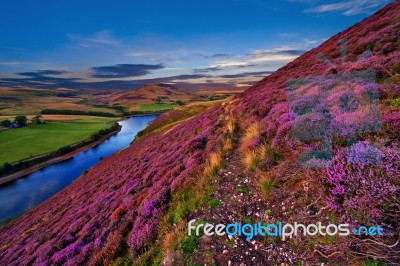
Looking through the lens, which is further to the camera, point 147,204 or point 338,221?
point 147,204

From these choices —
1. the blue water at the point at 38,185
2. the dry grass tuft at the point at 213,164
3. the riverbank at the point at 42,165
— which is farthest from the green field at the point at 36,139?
the dry grass tuft at the point at 213,164

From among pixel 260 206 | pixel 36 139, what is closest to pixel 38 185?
pixel 36 139

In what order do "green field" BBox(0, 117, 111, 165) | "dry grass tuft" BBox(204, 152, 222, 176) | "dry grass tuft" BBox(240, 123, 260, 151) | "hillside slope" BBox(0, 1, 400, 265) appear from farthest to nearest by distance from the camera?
1. "green field" BBox(0, 117, 111, 165)
2. "dry grass tuft" BBox(240, 123, 260, 151)
3. "dry grass tuft" BBox(204, 152, 222, 176)
4. "hillside slope" BBox(0, 1, 400, 265)

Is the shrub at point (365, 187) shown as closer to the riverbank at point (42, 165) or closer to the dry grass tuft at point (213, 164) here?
the dry grass tuft at point (213, 164)

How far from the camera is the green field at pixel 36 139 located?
3617 inches

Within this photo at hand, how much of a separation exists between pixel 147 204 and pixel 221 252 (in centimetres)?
521

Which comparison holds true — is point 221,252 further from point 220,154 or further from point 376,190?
point 220,154

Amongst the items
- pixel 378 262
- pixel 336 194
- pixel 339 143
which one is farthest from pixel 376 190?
pixel 339 143

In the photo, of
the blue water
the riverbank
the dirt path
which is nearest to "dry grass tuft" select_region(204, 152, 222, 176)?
the dirt path

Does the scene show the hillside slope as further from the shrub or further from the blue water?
the blue water

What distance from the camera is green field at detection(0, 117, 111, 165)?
91.9m

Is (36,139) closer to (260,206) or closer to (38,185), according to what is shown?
(38,185)

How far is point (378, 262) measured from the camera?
15.1 ft

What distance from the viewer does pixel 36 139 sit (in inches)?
4461
